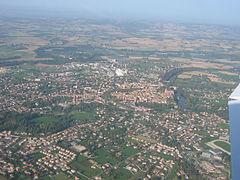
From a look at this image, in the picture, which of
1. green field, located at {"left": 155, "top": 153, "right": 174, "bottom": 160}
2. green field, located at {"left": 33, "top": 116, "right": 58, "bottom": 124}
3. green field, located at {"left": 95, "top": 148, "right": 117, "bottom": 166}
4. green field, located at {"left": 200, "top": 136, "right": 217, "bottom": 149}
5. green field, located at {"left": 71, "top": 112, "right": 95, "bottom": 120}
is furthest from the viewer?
green field, located at {"left": 71, "top": 112, "right": 95, "bottom": 120}

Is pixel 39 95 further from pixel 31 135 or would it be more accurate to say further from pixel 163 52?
pixel 163 52

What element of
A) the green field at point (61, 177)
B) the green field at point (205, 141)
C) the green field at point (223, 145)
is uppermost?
the green field at point (223, 145)

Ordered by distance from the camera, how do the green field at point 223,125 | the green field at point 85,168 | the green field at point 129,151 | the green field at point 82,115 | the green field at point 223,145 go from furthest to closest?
the green field at point 82,115, the green field at point 223,125, the green field at point 223,145, the green field at point 129,151, the green field at point 85,168

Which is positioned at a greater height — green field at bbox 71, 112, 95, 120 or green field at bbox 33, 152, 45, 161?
green field at bbox 71, 112, 95, 120

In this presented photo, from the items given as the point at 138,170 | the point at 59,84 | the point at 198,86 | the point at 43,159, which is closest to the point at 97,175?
the point at 138,170

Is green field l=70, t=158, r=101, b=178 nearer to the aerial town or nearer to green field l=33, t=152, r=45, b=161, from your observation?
the aerial town

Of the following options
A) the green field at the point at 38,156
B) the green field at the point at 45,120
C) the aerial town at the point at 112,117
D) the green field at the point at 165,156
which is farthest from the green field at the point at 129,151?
the green field at the point at 45,120

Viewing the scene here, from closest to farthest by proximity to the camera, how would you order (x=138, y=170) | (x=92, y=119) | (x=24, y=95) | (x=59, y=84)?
(x=138, y=170)
(x=92, y=119)
(x=24, y=95)
(x=59, y=84)

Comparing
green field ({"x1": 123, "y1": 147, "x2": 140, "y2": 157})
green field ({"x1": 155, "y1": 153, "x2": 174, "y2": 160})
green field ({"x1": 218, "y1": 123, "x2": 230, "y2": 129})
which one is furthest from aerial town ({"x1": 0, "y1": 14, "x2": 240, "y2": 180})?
green field ({"x1": 218, "y1": 123, "x2": 230, "y2": 129})

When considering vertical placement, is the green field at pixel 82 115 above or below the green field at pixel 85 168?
above

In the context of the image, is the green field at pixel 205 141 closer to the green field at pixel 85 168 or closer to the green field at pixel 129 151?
the green field at pixel 129 151

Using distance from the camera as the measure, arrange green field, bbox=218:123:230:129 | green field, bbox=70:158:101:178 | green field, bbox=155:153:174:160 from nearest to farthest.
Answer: green field, bbox=70:158:101:178 → green field, bbox=155:153:174:160 → green field, bbox=218:123:230:129
